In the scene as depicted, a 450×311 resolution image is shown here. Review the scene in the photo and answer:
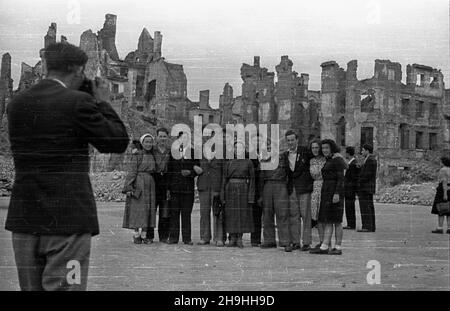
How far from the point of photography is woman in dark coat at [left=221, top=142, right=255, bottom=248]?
581cm

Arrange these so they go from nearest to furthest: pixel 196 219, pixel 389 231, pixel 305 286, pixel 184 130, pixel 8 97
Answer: pixel 305 286
pixel 8 97
pixel 184 130
pixel 389 231
pixel 196 219

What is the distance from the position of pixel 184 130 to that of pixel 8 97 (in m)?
1.55

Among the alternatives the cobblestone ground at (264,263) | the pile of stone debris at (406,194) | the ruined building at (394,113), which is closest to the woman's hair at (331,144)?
the ruined building at (394,113)

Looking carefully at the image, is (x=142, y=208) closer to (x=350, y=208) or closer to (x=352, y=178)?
(x=352, y=178)

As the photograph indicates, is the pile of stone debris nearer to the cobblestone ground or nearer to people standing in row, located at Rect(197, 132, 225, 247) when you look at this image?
the cobblestone ground

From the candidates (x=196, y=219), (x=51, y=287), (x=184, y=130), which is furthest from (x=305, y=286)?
(x=196, y=219)

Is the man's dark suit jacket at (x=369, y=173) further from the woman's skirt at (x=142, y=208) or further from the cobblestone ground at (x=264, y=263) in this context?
the woman's skirt at (x=142, y=208)

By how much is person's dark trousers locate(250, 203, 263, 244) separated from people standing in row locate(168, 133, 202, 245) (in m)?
0.64

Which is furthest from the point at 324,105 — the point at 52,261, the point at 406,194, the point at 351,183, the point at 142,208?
the point at 52,261

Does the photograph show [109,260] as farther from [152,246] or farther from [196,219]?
[196,219]

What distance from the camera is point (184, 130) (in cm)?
534

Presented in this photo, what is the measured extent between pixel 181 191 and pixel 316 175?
1328mm

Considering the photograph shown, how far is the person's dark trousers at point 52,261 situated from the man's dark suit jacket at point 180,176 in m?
3.28

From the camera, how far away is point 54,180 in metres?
2.44
